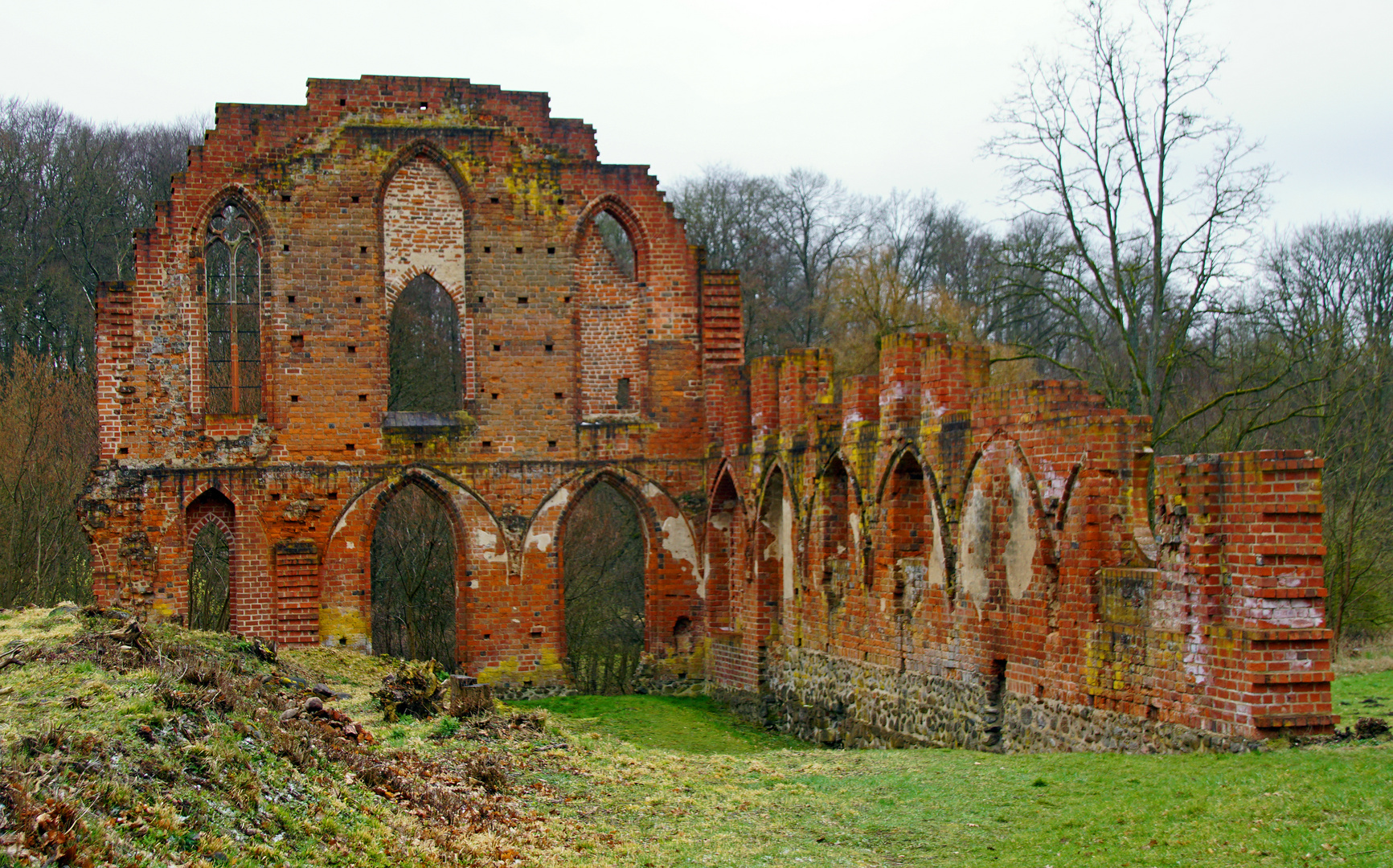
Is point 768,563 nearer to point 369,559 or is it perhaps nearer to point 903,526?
point 903,526

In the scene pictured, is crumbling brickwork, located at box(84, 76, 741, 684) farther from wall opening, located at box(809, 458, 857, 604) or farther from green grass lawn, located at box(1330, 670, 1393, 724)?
green grass lawn, located at box(1330, 670, 1393, 724)

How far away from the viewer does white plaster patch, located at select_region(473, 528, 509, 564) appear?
18250 mm

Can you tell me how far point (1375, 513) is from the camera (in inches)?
778

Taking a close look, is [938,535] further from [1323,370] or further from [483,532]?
[1323,370]

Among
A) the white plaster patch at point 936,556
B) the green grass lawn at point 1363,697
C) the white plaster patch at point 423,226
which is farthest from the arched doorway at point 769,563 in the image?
the green grass lawn at point 1363,697

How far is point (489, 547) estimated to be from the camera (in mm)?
18281

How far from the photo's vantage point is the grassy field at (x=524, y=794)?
5812 millimetres

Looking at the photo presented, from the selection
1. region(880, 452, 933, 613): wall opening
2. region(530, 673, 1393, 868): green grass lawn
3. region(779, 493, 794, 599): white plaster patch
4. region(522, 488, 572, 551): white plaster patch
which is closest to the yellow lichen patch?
region(522, 488, 572, 551): white plaster patch

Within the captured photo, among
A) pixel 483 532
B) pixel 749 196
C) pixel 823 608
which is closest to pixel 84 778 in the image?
pixel 823 608

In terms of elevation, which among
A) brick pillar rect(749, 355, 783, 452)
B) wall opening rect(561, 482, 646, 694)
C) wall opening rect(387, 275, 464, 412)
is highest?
wall opening rect(387, 275, 464, 412)

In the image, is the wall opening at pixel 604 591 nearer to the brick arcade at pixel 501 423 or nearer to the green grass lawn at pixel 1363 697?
the brick arcade at pixel 501 423

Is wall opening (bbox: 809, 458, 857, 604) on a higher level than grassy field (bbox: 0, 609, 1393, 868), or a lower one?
higher

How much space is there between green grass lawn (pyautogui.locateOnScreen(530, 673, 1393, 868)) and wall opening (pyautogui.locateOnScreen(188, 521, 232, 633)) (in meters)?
15.1

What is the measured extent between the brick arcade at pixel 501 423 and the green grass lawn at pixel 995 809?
366 cm
